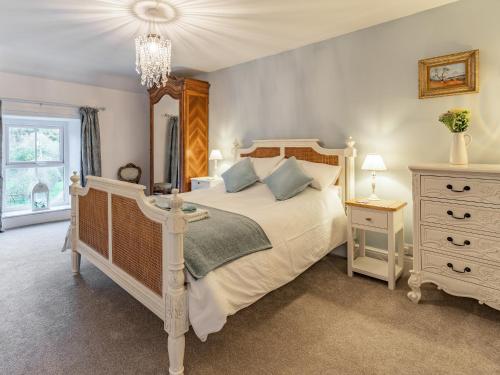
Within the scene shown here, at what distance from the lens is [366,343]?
6.23ft

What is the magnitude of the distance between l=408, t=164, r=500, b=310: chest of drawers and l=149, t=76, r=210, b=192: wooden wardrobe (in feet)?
10.6

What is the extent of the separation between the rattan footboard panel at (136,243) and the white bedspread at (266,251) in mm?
292

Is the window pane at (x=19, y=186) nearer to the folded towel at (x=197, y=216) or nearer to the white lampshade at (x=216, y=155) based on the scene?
the white lampshade at (x=216, y=155)

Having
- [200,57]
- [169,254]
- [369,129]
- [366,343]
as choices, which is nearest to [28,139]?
[200,57]

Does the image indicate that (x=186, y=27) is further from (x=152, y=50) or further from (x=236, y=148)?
(x=236, y=148)

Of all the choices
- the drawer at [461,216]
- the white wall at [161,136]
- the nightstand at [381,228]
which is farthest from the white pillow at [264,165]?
the white wall at [161,136]

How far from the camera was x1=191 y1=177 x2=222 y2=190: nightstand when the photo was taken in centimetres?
442

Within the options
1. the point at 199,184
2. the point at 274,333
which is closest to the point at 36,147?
the point at 199,184

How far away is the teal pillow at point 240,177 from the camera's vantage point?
3.41 metres

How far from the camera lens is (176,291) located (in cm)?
162

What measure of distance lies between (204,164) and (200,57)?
63.0 inches

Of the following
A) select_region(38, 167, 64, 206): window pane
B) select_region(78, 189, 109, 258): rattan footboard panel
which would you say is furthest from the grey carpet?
select_region(38, 167, 64, 206): window pane

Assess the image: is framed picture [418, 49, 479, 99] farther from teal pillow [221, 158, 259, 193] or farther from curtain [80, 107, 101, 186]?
curtain [80, 107, 101, 186]

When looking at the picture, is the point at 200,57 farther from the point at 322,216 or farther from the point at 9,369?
the point at 9,369
